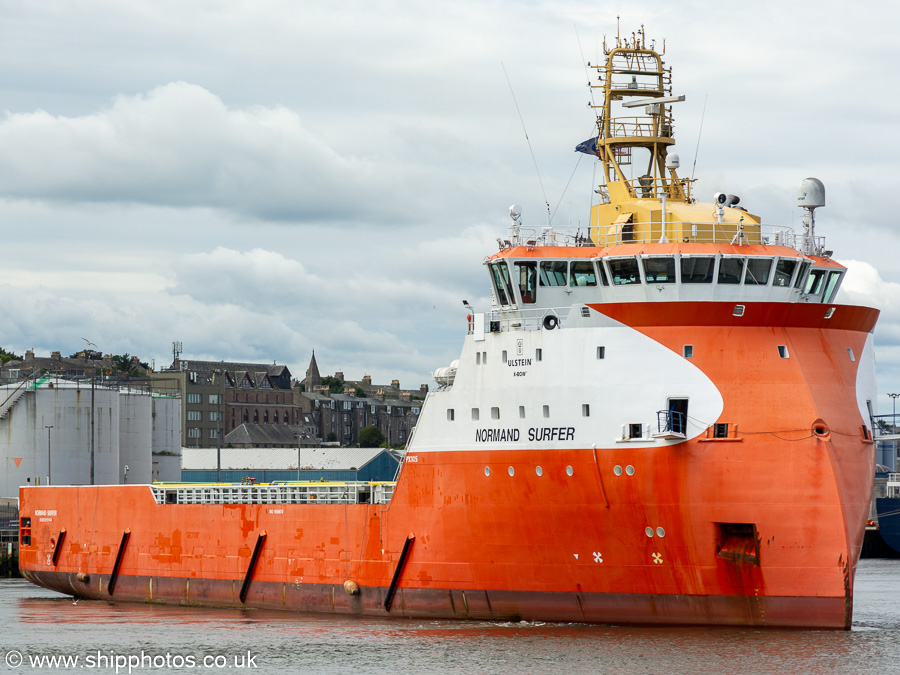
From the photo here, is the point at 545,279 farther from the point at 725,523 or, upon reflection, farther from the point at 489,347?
the point at 725,523

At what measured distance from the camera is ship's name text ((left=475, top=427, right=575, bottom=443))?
2733cm

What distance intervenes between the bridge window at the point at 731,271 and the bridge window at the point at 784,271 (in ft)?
2.64

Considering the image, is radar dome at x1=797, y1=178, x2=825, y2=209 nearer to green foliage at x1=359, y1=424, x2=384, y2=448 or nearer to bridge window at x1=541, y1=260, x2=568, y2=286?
bridge window at x1=541, y1=260, x2=568, y2=286

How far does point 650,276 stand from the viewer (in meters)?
27.4

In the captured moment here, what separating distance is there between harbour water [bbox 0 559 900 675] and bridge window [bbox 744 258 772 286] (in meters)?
7.39

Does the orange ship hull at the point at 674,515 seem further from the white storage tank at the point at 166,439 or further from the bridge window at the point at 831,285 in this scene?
the white storage tank at the point at 166,439

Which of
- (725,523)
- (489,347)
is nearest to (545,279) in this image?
(489,347)

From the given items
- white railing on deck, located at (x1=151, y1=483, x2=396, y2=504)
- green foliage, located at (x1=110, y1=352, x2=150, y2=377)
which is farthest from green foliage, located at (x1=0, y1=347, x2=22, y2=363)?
white railing on deck, located at (x1=151, y1=483, x2=396, y2=504)

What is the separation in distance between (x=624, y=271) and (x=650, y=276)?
65cm

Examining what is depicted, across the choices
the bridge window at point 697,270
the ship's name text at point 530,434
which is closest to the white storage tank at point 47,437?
the ship's name text at point 530,434

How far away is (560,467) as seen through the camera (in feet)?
89.6

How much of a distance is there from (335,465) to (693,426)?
66252 mm

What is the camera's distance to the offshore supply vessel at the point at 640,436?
1008 inches

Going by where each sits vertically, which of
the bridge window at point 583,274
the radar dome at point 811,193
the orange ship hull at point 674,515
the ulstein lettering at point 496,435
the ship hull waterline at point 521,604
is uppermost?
the radar dome at point 811,193
